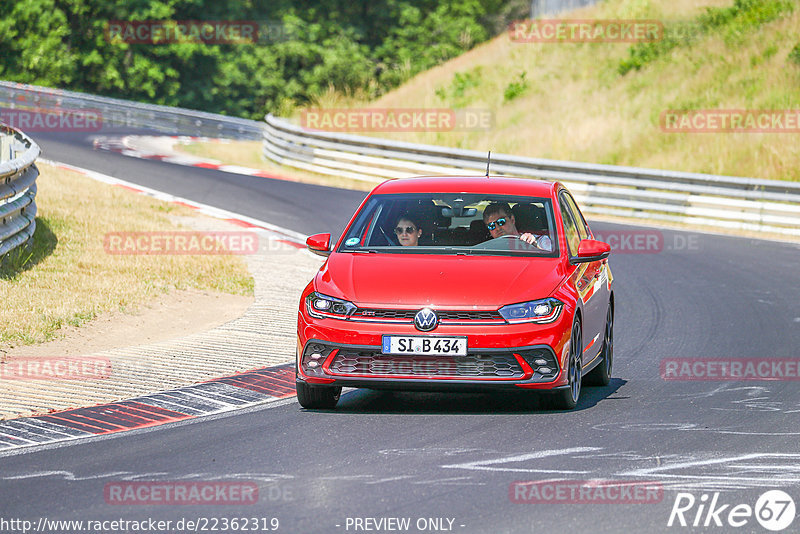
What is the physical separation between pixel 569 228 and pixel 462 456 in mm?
3020

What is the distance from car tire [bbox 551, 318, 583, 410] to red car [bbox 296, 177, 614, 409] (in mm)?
11

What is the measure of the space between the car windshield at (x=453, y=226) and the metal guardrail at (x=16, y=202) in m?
5.33

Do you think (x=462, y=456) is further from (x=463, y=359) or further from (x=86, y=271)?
(x=86, y=271)

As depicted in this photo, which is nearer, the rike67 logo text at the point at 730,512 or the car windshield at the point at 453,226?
the rike67 logo text at the point at 730,512

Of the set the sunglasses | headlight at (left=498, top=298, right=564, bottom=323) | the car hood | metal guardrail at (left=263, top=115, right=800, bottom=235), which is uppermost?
the sunglasses

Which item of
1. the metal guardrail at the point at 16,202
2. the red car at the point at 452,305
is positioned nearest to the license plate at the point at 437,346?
A: the red car at the point at 452,305

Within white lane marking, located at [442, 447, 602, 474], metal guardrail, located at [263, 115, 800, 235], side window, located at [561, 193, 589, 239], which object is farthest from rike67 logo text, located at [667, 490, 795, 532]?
metal guardrail, located at [263, 115, 800, 235]

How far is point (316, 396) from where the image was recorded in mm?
9086

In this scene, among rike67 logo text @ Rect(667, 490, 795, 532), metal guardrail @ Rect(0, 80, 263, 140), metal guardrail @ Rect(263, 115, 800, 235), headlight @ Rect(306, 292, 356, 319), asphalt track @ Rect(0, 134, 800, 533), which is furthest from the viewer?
metal guardrail @ Rect(0, 80, 263, 140)

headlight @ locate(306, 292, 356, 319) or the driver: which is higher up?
the driver

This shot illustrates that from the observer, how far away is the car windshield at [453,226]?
9.53m

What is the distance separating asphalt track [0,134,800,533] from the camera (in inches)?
254

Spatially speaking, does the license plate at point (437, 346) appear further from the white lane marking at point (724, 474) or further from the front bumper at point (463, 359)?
the white lane marking at point (724, 474)

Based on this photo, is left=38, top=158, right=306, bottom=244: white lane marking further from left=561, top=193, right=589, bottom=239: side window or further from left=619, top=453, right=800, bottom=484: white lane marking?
left=619, top=453, right=800, bottom=484: white lane marking
